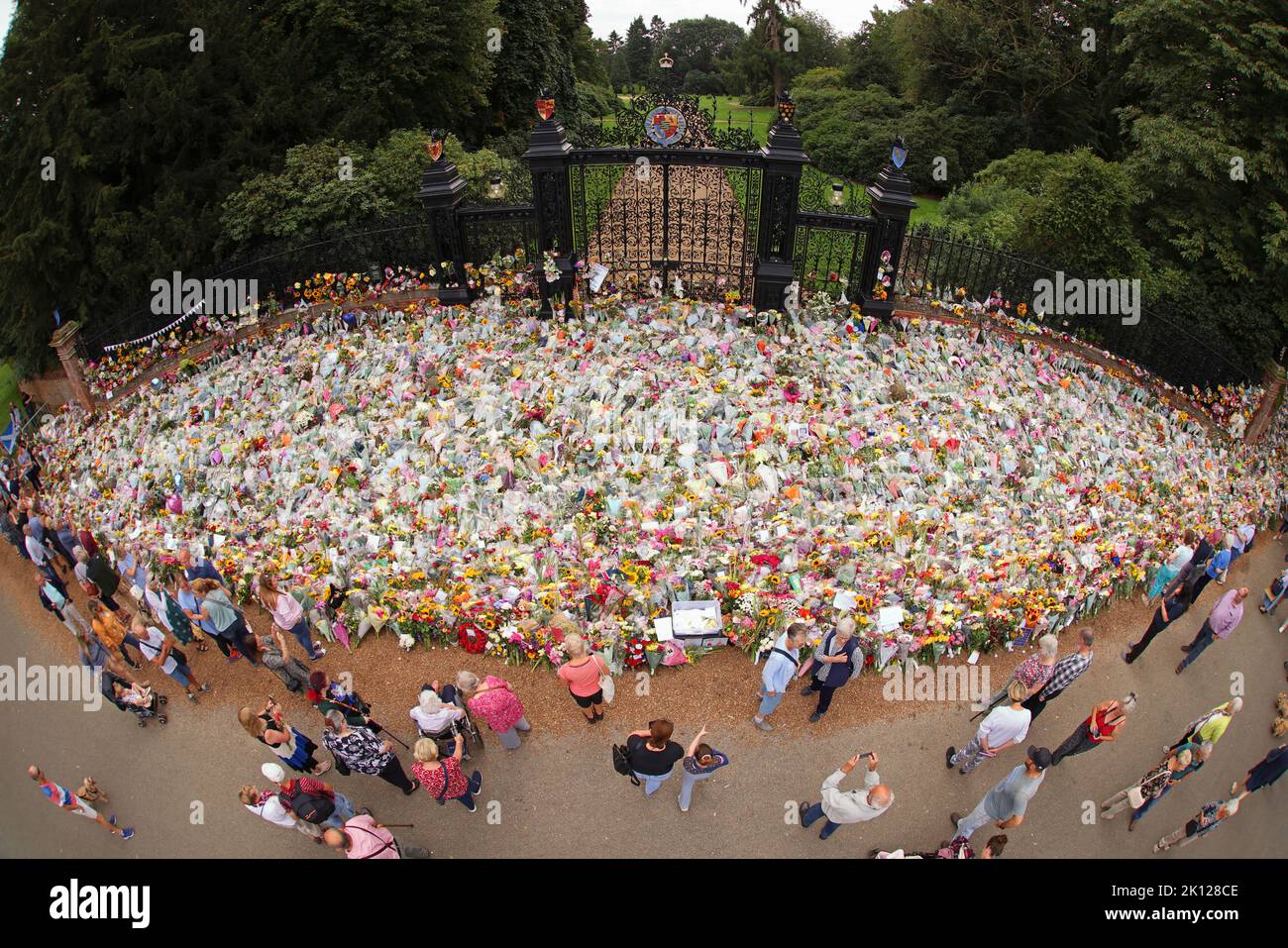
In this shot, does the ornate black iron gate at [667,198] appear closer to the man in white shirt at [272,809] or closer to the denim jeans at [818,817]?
the denim jeans at [818,817]

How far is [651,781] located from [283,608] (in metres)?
4.05

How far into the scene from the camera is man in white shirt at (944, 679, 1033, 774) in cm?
609

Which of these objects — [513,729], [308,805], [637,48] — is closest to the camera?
[308,805]

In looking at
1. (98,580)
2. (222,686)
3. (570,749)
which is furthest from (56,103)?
(570,749)

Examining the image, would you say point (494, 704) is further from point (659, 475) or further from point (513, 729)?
point (659, 475)

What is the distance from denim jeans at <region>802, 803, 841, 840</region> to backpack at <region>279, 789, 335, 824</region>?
13.1 ft

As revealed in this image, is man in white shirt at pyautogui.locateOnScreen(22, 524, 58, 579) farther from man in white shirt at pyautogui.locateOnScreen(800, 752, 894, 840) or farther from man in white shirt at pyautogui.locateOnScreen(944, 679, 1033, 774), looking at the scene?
man in white shirt at pyautogui.locateOnScreen(944, 679, 1033, 774)

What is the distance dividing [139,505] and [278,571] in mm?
2887

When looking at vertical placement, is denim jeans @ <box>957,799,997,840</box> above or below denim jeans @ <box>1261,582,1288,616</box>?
below

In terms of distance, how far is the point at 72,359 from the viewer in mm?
12055

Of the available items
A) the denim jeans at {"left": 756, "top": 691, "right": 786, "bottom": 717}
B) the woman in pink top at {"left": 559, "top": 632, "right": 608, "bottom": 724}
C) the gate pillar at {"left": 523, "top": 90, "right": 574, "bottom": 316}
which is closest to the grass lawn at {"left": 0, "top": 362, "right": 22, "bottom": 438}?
the gate pillar at {"left": 523, "top": 90, "right": 574, "bottom": 316}

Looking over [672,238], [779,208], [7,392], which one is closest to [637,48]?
[672,238]

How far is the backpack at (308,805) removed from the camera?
557cm

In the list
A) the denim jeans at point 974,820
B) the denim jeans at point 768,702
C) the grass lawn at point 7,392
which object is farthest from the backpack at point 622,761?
the grass lawn at point 7,392
